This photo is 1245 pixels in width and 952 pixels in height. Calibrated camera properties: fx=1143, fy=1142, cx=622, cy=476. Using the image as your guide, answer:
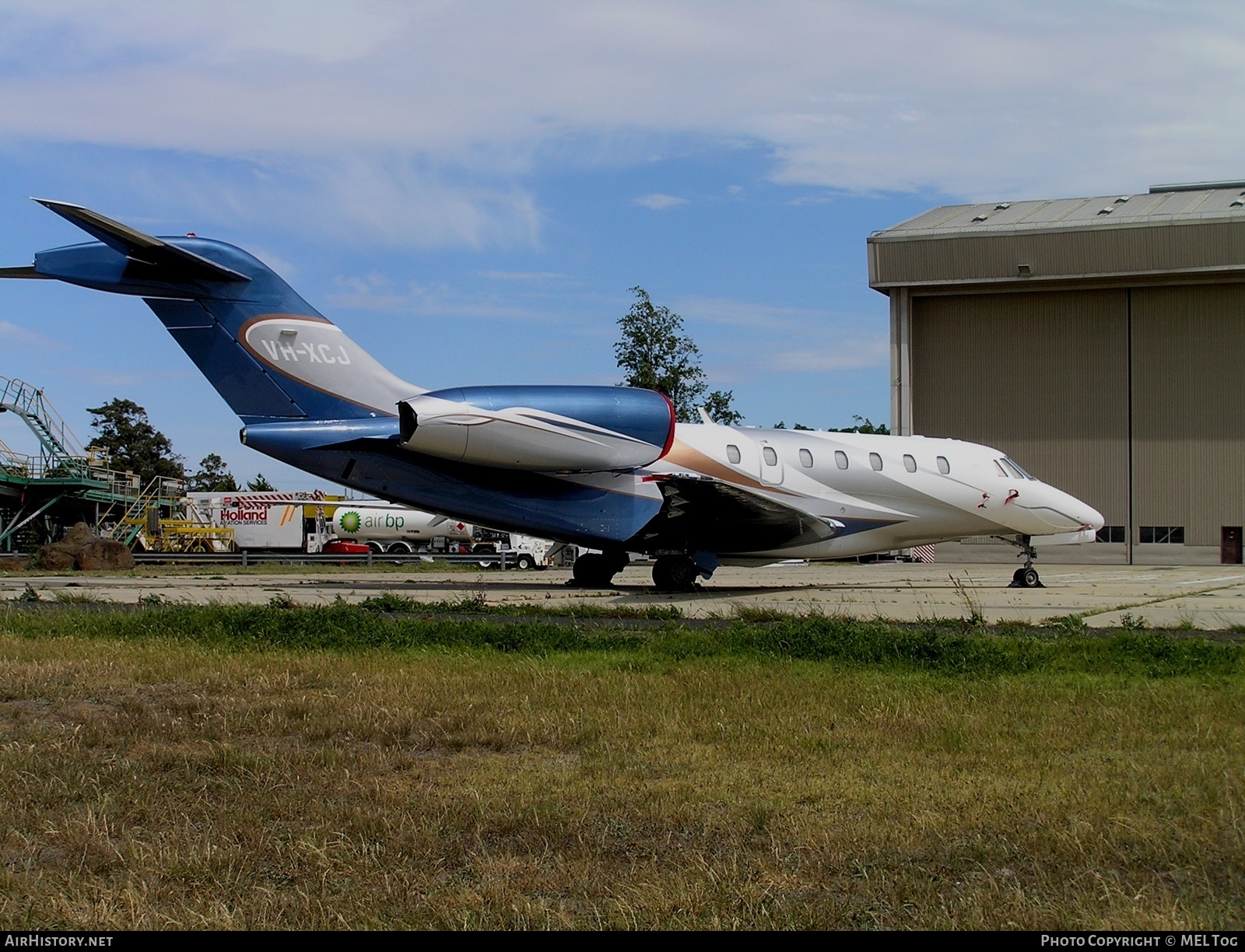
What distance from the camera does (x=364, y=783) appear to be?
210 inches

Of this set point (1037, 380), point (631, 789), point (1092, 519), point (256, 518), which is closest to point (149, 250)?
point (631, 789)

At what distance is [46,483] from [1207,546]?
43.3 metres

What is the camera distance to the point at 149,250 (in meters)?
17.1

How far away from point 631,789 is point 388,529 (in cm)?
5705

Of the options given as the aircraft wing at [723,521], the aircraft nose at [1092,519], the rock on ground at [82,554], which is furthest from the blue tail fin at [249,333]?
the rock on ground at [82,554]

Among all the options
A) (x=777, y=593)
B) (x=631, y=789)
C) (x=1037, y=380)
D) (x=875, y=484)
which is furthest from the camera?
(x=1037, y=380)

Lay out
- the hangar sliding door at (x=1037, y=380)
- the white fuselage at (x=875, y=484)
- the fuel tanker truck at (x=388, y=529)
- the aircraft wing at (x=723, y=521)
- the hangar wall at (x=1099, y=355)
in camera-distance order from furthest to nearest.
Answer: the fuel tanker truck at (x=388, y=529) → the hangar sliding door at (x=1037, y=380) → the hangar wall at (x=1099, y=355) → the white fuselage at (x=875, y=484) → the aircraft wing at (x=723, y=521)

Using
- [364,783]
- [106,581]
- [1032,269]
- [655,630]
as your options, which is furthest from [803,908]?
[1032,269]

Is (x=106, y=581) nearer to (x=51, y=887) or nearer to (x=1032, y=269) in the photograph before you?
(x=51, y=887)

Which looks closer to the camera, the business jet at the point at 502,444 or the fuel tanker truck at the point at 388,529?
the business jet at the point at 502,444

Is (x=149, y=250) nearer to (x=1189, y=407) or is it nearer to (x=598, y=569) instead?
(x=598, y=569)

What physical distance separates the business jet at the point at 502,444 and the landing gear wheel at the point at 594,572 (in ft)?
0.63

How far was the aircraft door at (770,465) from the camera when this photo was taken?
20.6 metres

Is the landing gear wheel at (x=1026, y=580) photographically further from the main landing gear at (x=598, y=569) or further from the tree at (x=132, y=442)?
the tree at (x=132, y=442)
